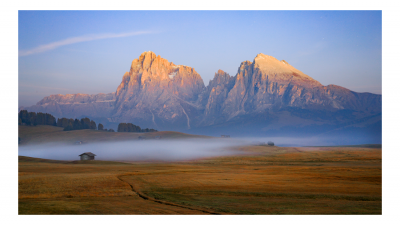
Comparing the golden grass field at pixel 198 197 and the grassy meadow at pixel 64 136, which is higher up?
the golden grass field at pixel 198 197

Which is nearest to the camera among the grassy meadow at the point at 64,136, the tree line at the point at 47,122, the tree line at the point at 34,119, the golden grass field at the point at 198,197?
the golden grass field at the point at 198,197

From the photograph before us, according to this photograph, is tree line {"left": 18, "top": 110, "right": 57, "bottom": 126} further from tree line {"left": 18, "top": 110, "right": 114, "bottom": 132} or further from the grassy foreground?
the grassy foreground

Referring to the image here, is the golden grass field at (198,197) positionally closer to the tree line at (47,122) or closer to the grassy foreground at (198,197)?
the grassy foreground at (198,197)

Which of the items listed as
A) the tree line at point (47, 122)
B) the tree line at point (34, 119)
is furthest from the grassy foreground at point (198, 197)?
the tree line at point (34, 119)

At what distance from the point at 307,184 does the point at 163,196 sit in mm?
17781

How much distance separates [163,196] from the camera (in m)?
31.0

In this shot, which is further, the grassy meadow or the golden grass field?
the grassy meadow

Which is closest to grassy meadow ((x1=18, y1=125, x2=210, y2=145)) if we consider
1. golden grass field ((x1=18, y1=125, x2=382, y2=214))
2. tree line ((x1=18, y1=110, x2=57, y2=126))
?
tree line ((x1=18, y1=110, x2=57, y2=126))

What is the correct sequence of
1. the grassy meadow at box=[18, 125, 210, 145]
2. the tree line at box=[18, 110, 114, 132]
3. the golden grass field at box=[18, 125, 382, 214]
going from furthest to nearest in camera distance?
the tree line at box=[18, 110, 114, 132]
the grassy meadow at box=[18, 125, 210, 145]
the golden grass field at box=[18, 125, 382, 214]

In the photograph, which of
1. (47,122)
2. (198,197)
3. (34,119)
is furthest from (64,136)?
(198,197)

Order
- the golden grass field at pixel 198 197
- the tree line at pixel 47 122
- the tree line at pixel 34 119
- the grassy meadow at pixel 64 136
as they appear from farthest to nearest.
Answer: the tree line at pixel 47 122 < the tree line at pixel 34 119 < the grassy meadow at pixel 64 136 < the golden grass field at pixel 198 197

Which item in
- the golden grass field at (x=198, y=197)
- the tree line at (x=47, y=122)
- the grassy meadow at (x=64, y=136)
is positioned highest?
the tree line at (x=47, y=122)

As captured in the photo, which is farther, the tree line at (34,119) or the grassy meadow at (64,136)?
the tree line at (34,119)

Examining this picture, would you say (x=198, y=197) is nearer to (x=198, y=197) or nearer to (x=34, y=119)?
(x=198, y=197)
